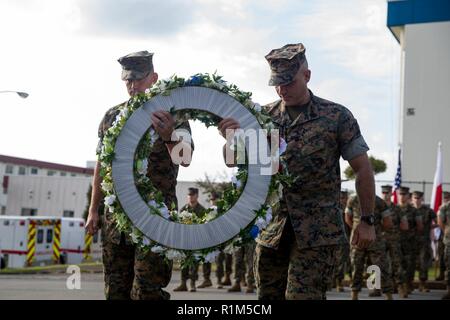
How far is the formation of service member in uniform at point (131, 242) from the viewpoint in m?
5.22

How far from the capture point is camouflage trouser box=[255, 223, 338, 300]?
482 cm

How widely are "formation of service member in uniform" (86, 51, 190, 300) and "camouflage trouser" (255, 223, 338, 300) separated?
77 centimetres

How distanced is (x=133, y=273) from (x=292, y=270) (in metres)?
1.41

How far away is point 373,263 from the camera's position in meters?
13.1

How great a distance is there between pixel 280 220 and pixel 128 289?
56.5 inches

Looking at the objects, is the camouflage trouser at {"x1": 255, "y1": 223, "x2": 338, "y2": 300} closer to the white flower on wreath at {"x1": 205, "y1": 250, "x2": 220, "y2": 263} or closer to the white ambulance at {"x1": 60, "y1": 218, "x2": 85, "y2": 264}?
the white flower on wreath at {"x1": 205, "y1": 250, "x2": 220, "y2": 263}

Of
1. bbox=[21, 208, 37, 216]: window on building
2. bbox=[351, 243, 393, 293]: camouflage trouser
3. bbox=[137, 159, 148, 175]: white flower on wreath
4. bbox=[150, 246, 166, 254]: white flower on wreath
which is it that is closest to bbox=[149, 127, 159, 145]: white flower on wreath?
bbox=[137, 159, 148, 175]: white flower on wreath

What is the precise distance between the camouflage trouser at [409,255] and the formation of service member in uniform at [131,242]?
10.8 m

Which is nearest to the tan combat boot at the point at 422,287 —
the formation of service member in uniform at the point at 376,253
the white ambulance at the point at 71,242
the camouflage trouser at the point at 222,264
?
the formation of service member in uniform at the point at 376,253

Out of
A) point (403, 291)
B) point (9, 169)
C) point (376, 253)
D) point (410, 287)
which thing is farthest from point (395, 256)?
point (9, 169)

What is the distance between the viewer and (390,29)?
3631cm

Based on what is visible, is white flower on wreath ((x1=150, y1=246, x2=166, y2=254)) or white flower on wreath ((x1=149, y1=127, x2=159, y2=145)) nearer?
white flower on wreath ((x1=150, y1=246, x2=166, y2=254))

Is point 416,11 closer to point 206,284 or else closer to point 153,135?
point 206,284
